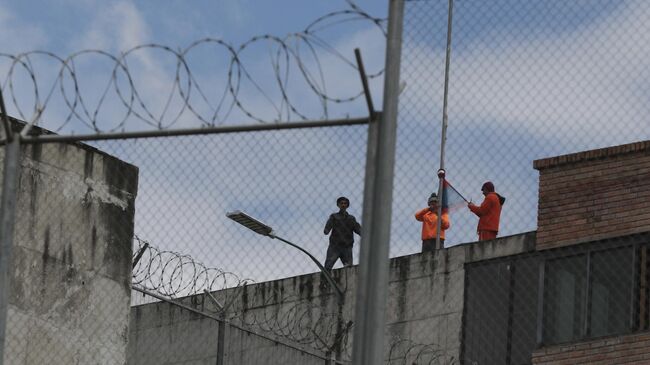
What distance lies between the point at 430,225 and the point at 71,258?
10.1m

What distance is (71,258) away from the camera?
21.2 meters

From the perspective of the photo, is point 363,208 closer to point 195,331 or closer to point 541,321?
point 541,321

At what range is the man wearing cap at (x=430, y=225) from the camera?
96.4 ft

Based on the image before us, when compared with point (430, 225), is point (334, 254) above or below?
below

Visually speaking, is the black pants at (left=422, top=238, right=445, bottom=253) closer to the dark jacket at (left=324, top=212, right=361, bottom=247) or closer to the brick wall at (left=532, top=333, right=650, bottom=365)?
the dark jacket at (left=324, top=212, right=361, bottom=247)

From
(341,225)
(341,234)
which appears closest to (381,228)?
(341,225)

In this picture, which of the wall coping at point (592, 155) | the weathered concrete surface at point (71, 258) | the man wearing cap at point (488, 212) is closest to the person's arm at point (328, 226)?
the man wearing cap at point (488, 212)

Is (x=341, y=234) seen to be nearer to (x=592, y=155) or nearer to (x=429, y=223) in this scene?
(x=429, y=223)

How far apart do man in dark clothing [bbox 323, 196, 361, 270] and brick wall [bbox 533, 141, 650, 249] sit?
2.82 metres

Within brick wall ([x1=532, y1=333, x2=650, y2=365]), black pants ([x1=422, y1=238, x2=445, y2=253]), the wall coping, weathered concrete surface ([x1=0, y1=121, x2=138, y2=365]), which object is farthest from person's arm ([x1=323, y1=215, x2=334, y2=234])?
weathered concrete surface ([x1=0, y1=121, x2=138, y2=365])

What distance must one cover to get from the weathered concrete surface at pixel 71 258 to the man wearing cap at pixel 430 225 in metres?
8.17

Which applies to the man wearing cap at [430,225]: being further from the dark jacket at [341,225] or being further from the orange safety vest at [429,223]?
the dark jacket at [341,225]

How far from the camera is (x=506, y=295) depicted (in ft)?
93.6

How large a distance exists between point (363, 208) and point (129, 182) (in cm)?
1061
